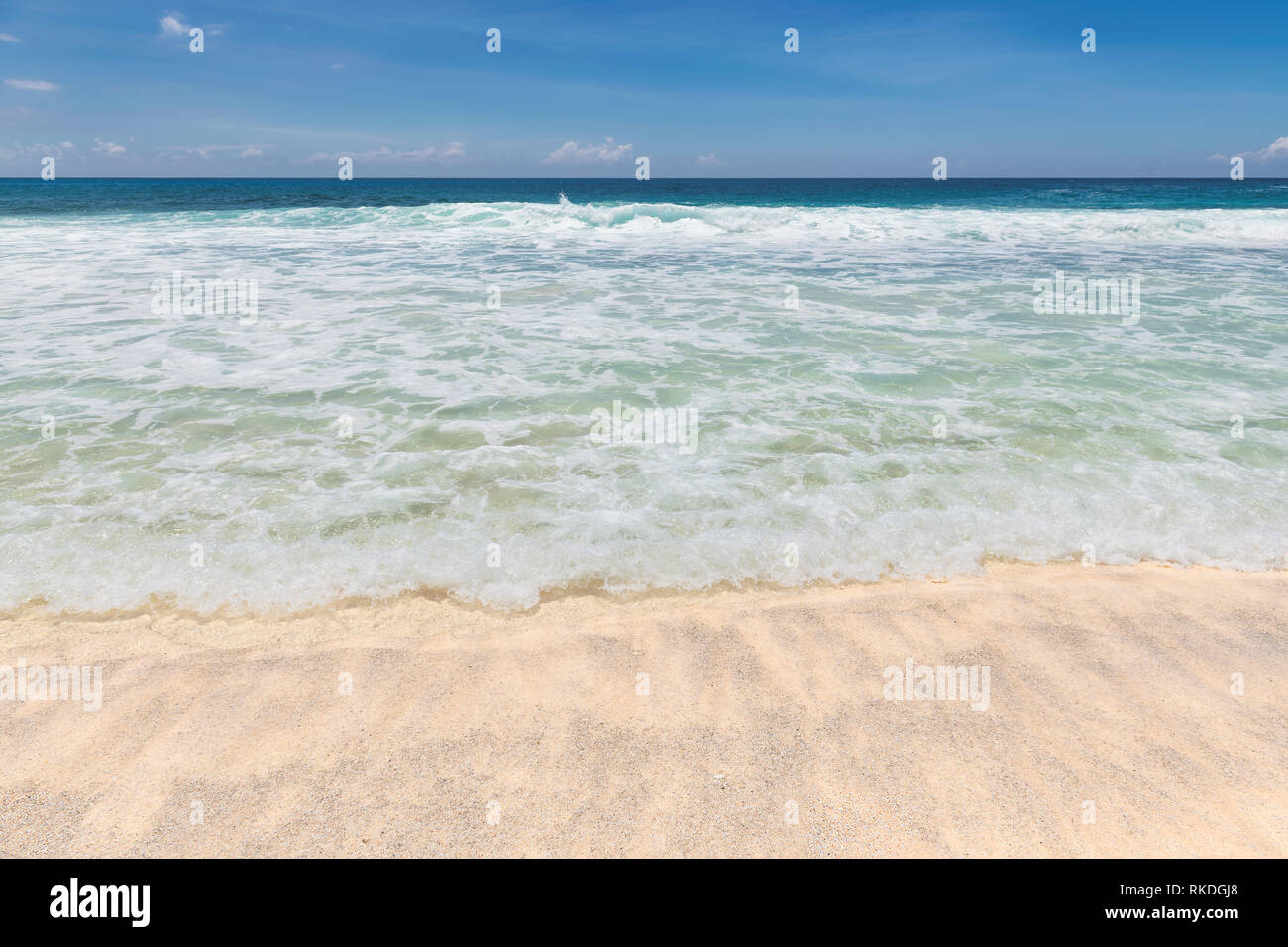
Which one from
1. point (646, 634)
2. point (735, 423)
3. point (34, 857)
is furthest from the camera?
point (735, 423)

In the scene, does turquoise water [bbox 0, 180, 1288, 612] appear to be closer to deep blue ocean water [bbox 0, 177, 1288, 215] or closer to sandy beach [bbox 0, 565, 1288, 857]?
sandy beach [bbox 0, 565, 1288, 857]

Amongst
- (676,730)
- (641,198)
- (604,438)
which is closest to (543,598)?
(676,730)

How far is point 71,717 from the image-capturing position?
3.08 metres

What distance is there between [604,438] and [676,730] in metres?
3.54

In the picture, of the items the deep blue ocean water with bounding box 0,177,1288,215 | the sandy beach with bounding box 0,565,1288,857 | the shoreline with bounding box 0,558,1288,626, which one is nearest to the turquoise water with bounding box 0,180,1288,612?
the shoreline with bounding box 0,558,1288,626

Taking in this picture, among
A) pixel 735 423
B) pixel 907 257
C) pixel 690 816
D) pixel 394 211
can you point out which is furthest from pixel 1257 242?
pixel 394 211

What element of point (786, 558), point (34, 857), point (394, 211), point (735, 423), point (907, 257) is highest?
point (394, 211)

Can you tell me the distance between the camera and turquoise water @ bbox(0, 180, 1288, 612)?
14.3 feet

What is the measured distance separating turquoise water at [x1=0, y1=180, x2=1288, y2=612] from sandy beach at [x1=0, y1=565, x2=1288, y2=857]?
42cm

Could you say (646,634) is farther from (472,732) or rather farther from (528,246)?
(528,246)

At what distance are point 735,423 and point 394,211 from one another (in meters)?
35.9

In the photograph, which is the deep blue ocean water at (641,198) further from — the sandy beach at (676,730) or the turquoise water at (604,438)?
the sandy beach at (676,730)

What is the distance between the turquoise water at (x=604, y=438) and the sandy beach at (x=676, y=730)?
1.38 feet

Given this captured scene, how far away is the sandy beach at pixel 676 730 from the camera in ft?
8.25
